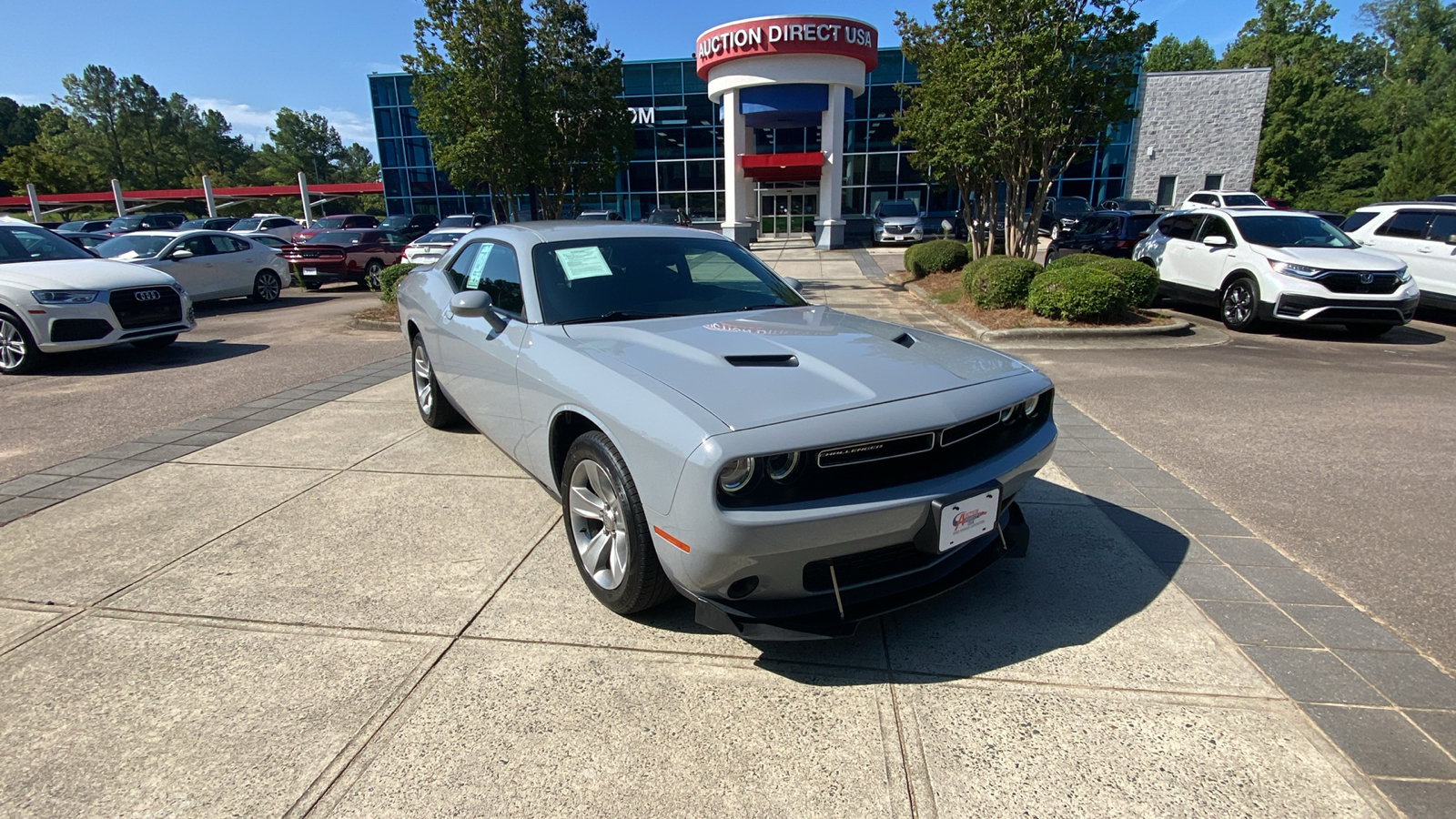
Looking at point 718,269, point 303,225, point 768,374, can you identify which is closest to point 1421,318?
point 718,269

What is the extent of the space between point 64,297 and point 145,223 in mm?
21327

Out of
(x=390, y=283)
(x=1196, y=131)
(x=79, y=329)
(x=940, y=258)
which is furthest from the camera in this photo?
(x=1196, y=131)

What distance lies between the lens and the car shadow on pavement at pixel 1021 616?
2.67 m

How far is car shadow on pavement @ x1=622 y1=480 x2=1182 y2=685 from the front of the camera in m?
2.67

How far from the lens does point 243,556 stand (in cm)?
349

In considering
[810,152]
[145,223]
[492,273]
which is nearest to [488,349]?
[492,273]

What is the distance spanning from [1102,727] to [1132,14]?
12.1m

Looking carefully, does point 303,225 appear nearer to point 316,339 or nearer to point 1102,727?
point 316,339

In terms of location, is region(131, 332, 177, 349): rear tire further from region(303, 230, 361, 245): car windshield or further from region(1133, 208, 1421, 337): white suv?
region(1133, 208, 1421, 337): white suv

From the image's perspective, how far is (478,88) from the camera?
477 inches

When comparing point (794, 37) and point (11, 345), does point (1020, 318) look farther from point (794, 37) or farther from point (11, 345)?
point (794, 37)

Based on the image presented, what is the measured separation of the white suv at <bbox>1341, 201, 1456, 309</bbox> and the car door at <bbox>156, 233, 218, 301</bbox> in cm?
1913

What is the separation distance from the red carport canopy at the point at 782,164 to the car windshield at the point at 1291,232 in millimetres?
19111

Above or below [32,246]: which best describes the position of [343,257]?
below
